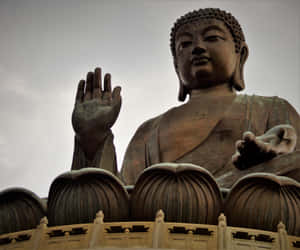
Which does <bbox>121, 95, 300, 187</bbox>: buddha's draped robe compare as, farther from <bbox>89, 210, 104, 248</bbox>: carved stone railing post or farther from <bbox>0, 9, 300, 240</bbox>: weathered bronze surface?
<bbox>89, 210, 104, 248</bbox>: carved stone railing post

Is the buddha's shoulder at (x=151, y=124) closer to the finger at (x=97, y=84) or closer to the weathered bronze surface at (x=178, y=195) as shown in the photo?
the finger at (x=97, y=84)

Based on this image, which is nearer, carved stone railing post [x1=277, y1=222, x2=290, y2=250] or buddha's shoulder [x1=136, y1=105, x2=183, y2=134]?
carved stone railing post [x1=277, y1=222, x2=290, y2=250]

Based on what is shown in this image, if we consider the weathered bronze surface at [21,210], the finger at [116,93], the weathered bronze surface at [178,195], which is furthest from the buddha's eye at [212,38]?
the weathered bronze surface at [21,210]

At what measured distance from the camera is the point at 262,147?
683 cm

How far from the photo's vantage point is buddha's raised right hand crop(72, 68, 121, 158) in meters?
7.25

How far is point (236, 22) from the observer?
996 cm

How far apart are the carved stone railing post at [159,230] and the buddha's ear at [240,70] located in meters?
4.62

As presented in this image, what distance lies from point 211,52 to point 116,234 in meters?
4.48

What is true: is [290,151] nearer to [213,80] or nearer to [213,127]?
[213,127]

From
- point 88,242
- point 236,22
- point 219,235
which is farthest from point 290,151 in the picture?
point 236,22

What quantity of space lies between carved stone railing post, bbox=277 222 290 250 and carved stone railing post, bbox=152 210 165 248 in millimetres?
892

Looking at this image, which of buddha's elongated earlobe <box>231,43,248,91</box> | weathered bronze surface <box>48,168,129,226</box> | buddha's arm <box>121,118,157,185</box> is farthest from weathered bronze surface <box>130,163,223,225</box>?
buddha's elongated earlobe <box>231,43,248,91</box>

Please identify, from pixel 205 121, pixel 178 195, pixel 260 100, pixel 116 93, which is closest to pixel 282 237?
pixel 178 195

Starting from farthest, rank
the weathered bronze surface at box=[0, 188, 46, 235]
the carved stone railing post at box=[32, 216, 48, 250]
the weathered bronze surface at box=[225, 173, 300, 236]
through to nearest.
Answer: the weathered bronze surface at box=[0, 188, 46, 235], the weathered bronze surface at box=[225, 173, 300, 236], the carved stone railing post at box=[32, 216, 48, 250]
